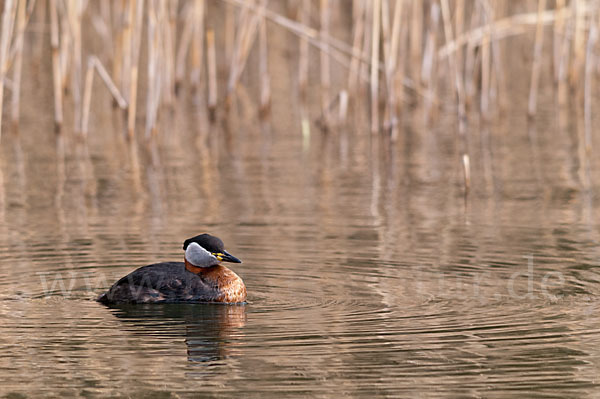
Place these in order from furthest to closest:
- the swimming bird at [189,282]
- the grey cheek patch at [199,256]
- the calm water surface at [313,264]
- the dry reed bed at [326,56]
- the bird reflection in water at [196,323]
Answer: the dry reed bed at [326,56]
the grey cheek patch at [199,256]
the swimming bird at [189,282]
the bird reflection in water at [196,323]
the calm water surface at [313,264]

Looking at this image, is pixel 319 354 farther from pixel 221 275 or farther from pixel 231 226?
pixel 231 226

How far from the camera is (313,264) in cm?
808

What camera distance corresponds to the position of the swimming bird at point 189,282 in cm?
713

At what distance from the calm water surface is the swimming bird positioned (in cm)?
11

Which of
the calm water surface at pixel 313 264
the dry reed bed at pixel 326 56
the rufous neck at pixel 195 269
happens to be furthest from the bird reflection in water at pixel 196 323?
the dry reed bed at pixel 326 56

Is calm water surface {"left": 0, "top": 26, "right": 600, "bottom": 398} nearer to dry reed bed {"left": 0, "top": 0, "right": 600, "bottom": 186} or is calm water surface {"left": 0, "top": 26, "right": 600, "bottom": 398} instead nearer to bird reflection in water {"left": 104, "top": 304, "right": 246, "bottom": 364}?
bird reflection in water {"left": 104, "top": 304, "right": 246, "bottom": 364}

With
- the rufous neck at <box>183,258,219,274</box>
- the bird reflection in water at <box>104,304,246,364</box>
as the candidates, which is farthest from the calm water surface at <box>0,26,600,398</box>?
the rufous neck at <box>183,258,219,274</box>

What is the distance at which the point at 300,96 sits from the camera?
59.8 ft

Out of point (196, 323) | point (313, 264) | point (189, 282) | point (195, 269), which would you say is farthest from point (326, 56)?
point (196, 323)

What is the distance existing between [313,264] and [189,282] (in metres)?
1.17

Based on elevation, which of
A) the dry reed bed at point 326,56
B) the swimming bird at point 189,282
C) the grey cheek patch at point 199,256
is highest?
the dry reed bed at point 326,56

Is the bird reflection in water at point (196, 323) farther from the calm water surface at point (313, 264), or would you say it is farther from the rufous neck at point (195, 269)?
the rufous neck at point (195, 269)

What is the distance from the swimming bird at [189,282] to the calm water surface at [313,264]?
11 centimetres

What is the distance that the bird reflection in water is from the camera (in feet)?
19.7
